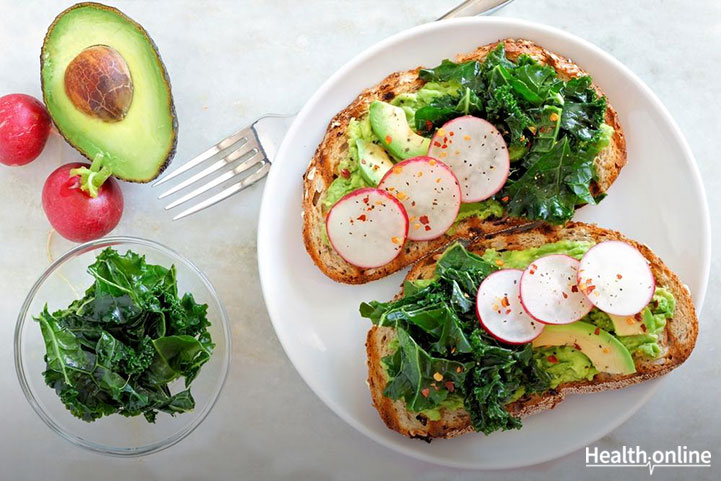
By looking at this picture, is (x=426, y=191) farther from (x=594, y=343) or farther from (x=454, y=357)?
(x=594, y=343)

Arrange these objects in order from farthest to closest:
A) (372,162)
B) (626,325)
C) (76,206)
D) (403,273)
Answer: (403,273) → (76,206) → (372,162) → (626,325)

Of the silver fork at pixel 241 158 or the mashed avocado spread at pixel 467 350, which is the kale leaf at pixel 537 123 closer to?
the mashed avocado spread at pixel 467 350

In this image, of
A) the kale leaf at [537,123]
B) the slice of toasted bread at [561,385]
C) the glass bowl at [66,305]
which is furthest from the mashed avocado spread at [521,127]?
the glass bowl at [66,305]

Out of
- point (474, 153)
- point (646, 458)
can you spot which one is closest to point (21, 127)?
point (474, 153)

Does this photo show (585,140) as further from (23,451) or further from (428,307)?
(23,451)

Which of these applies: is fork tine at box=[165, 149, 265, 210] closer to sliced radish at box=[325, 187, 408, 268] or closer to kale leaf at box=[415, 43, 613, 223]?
sliced radish at box=[325, 187, 408, 268]

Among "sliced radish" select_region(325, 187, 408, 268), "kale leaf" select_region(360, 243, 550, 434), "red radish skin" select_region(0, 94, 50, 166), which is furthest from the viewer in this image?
"red radish skin" select_region(0, 94, 50, 166)

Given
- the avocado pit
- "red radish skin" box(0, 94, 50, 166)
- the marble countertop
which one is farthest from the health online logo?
"red radish skin" box(0, 94, 50, 166)
